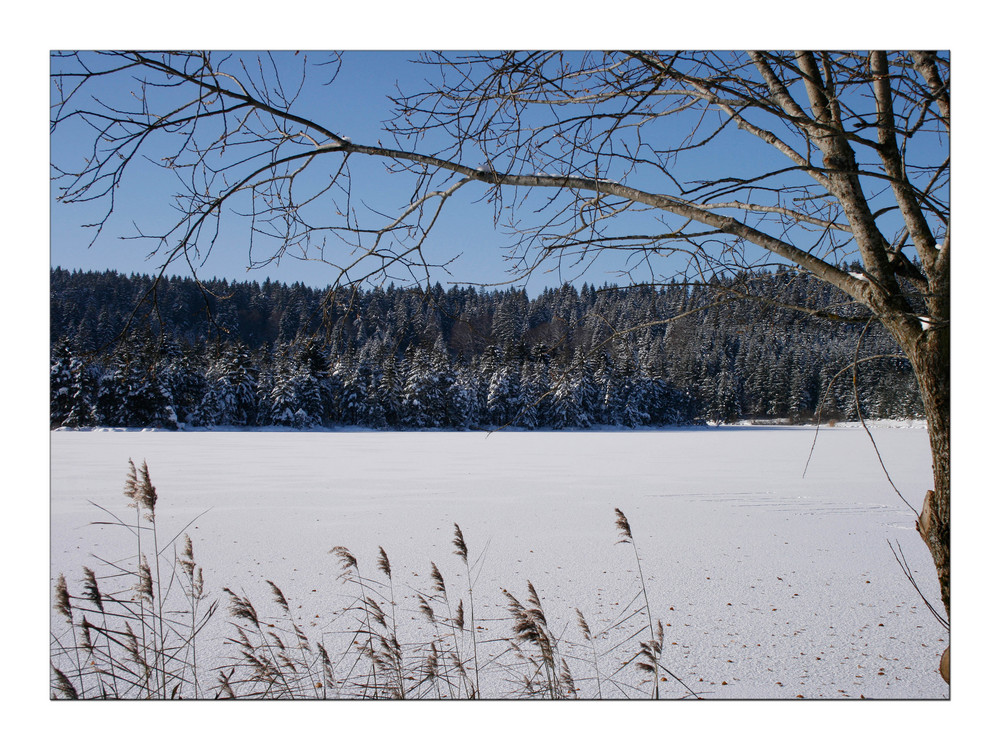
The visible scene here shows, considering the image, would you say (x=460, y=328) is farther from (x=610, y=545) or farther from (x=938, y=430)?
(x=610, y=545)

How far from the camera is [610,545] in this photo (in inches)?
174

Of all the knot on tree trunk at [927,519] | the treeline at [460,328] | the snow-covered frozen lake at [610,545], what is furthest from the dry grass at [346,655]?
the knot on tree trunk at [927,519]

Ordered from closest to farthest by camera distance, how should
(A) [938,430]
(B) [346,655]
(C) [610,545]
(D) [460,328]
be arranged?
1. (A) [938,430]
2. (D) [460,328]
3. (B) [346,655]
4. (C) [610,545]

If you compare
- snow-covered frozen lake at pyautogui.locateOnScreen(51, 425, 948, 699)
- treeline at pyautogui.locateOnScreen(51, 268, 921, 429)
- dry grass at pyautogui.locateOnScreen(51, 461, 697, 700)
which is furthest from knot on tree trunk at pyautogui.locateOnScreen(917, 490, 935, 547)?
snow-covered frozen lake at pyautogui.locateOnScreen(51, 425, 948, 699)

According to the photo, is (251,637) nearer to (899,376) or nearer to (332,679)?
(332,679)

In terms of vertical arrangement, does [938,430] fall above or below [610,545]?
above

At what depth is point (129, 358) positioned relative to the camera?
227 centimetres

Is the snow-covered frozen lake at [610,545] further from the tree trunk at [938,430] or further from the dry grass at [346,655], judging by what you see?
the tree trunk at [938,430]

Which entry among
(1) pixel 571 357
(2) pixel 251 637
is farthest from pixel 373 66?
(2) pixel 251 637

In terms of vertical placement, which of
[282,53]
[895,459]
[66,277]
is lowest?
[895,459]

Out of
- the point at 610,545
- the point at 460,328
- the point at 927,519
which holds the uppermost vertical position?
the point at 460,328

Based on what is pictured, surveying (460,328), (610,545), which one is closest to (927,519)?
(460,328)

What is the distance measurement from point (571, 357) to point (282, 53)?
1459mm

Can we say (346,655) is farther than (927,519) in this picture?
Yes
